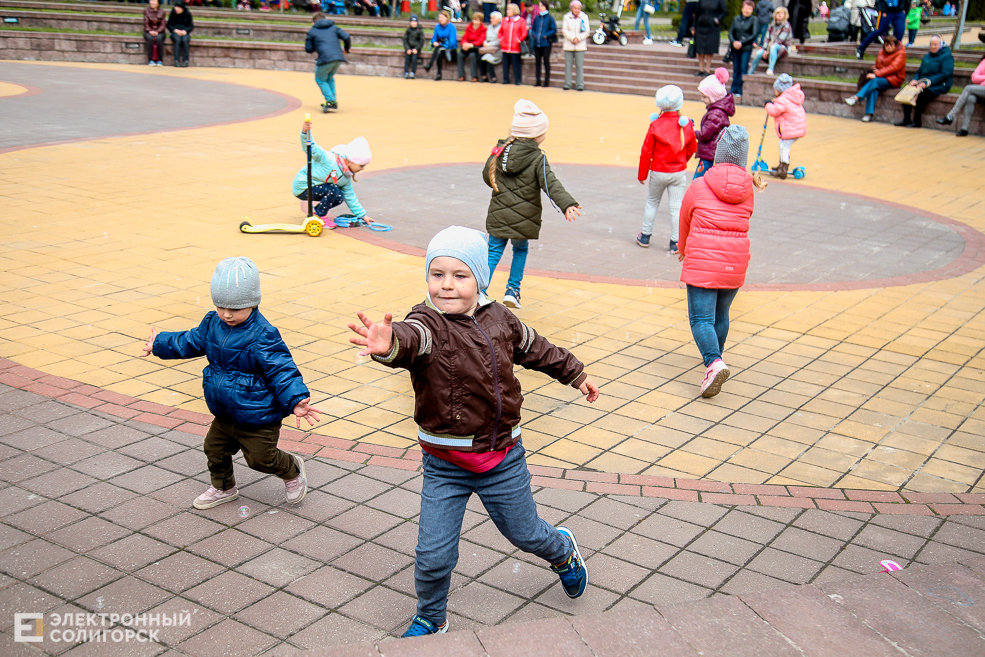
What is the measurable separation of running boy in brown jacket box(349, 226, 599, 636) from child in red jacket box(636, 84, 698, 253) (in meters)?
6.24

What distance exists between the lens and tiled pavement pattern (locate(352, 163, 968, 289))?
9109 mm

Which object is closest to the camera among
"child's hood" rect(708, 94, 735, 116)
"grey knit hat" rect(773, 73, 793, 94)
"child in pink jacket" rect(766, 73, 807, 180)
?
"child's hood" rect(708, 94, 735, 116)

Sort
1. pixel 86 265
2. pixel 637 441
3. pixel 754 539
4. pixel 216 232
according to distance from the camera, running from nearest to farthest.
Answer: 1. pixel 754 539
2. pixel 637 441
3. pixel 86 265
4. pixel 216 232

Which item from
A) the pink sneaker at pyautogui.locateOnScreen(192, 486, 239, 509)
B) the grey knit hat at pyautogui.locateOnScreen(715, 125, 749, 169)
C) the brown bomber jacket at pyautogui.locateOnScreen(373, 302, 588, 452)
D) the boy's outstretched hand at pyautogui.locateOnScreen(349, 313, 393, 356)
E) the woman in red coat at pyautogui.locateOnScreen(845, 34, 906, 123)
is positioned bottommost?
the pink sneaker at pyautogui.locateOnScreen(192, 486, 239, 509)

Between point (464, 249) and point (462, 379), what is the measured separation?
1.58 ft

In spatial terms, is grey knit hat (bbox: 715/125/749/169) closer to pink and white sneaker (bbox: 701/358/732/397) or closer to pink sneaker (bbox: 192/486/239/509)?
pink and white sneaker (bbox: 701/358/732/397)

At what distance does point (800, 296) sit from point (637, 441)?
143 inches

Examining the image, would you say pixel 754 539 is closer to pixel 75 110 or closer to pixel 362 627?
pixel 362 627

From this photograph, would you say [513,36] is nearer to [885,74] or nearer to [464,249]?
[885,74]

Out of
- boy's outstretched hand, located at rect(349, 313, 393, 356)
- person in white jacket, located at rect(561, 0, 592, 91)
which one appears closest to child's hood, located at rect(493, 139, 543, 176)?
boy's outstretched hand, located at rect(349, 313, 393, 356)

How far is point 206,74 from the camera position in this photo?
2384 centimetres

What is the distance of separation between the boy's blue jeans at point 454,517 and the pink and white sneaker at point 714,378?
2.67 m

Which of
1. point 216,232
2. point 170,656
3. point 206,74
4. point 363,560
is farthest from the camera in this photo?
point 206,74

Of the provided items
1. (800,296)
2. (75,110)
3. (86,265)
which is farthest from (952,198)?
(75,110)
